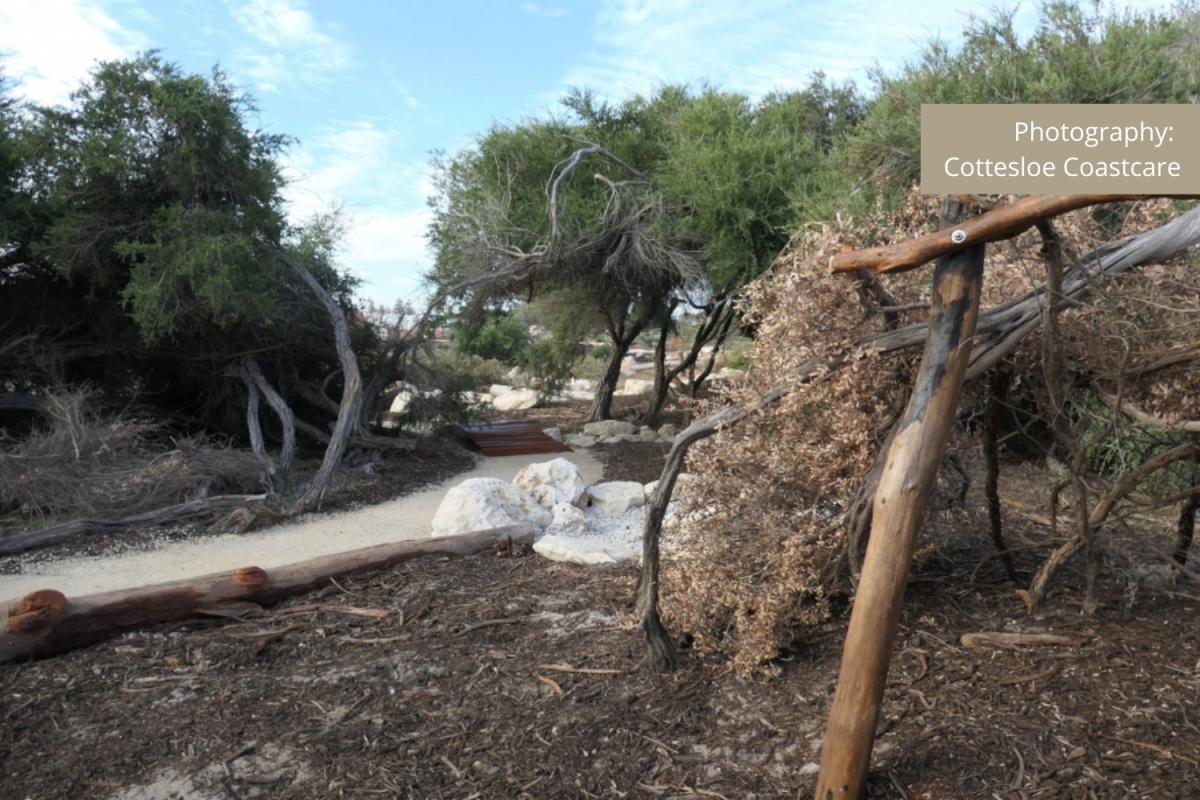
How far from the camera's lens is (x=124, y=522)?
8.06m

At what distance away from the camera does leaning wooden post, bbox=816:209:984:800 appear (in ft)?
9.23

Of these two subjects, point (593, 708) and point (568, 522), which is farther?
Answer: point (568, 522)

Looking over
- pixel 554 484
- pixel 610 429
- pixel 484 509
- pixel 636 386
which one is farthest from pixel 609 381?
pixel 484 509

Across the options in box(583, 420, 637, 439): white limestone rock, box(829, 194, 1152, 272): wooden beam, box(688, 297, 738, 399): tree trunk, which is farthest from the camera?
box(583, 420, 637, 439): white limestone rock

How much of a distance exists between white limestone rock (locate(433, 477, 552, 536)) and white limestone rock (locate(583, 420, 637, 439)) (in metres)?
7.40

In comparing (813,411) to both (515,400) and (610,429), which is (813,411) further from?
(515,400)

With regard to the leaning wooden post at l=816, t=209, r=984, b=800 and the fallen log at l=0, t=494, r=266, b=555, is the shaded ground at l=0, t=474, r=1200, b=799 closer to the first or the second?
the leaning wooden post at l=816, t=209, r=984, b=800

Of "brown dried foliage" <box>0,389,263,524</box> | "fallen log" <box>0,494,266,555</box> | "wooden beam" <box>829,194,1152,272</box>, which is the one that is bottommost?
"fallen log" <box>0,494,266,555</box>

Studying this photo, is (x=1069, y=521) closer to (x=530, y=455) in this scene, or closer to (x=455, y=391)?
(x=530, y=455)

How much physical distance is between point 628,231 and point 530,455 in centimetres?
347

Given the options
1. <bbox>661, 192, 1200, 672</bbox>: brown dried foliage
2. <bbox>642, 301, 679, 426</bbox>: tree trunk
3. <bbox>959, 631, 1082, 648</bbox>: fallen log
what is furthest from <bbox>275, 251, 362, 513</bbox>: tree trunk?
<bbox>959, 631, 1082, 648</bbox>: fallen log

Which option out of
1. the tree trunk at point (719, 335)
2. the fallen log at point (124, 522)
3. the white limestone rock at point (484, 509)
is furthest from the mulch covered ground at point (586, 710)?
the tree trunk at point (719, 335)

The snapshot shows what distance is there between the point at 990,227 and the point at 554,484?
231 inches

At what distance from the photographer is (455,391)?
43.3 feet
